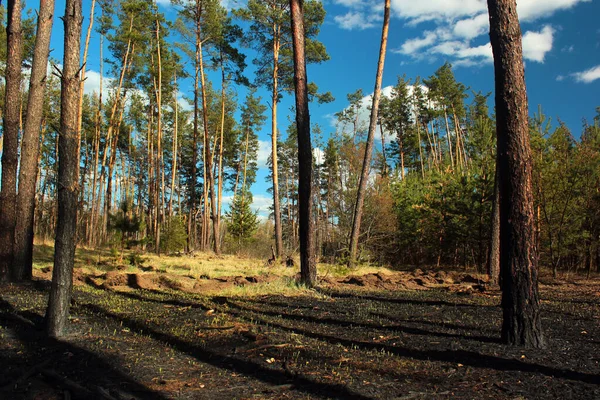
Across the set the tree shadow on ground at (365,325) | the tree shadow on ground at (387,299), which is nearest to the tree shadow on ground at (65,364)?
the tree shadow on ground at (365,325)

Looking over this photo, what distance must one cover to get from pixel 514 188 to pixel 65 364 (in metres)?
4.38

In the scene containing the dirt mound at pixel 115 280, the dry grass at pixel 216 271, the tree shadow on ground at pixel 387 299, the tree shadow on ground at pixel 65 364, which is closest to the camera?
the tree shadow on ground at pixel 65 364

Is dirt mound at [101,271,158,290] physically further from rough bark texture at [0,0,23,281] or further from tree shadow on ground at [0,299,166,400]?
tree shadow on ground at [0,299,166,400]

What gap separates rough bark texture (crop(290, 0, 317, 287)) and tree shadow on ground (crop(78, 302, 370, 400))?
453 cm

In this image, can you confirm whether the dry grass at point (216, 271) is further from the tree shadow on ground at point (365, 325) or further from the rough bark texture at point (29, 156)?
the rough bark texture at point (29, 156)

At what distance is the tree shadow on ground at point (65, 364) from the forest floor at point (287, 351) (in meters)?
0.01

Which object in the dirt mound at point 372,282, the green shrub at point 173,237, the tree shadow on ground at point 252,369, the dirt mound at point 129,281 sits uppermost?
the green shrub at point 173,237

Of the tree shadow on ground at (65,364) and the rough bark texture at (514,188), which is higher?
the rough bark texture at (514,188)

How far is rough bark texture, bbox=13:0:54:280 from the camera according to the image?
26.3 feet

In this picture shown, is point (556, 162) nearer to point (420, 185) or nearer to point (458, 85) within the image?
point (420, 185)

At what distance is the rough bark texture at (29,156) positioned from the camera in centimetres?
801

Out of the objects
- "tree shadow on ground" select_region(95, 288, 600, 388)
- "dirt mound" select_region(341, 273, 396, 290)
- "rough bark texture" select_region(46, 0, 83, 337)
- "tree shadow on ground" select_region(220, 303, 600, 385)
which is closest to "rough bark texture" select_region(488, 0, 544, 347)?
"tree shadow on ground" select_region(95, 288, 600, 388)

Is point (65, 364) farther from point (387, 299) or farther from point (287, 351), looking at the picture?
point (387, 299)

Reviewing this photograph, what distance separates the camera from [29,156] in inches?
317
